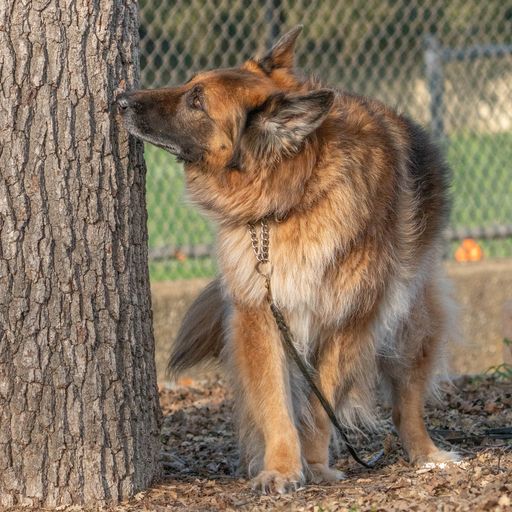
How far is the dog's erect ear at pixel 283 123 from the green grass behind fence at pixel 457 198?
10.8 ft

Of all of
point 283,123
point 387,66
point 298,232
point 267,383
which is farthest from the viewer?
point 387,66

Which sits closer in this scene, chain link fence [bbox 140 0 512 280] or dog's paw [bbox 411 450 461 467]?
dog's paw [bbox 411 450 461 467]

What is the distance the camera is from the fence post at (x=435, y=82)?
7.90 metres

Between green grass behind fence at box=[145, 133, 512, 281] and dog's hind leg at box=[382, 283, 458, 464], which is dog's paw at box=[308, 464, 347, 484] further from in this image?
green grass behind fence at box=[145, 133, 512, 281]

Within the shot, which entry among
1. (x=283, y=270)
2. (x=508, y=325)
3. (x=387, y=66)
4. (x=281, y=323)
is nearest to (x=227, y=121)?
(x=283, y=270)

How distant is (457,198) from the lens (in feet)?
27.1

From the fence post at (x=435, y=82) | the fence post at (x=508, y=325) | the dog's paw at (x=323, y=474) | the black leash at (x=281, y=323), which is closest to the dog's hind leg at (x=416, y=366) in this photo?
the black leash at (x=281, y=323)

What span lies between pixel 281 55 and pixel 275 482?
77.3 inches

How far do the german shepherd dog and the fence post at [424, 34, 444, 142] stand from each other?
3.44m

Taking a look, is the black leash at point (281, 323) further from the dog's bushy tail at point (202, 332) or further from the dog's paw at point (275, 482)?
the dog's bushy tail at point (202, 332)

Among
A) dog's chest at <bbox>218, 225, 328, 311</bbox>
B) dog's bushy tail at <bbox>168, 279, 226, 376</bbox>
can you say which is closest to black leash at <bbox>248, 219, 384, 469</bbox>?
dog's chest at <bbox>218, 225, 328, 311</bbox>

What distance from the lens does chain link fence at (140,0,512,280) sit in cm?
720

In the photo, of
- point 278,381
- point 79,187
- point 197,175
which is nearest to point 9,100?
point 79,187

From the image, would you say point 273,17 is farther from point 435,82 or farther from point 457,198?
point 457,198
